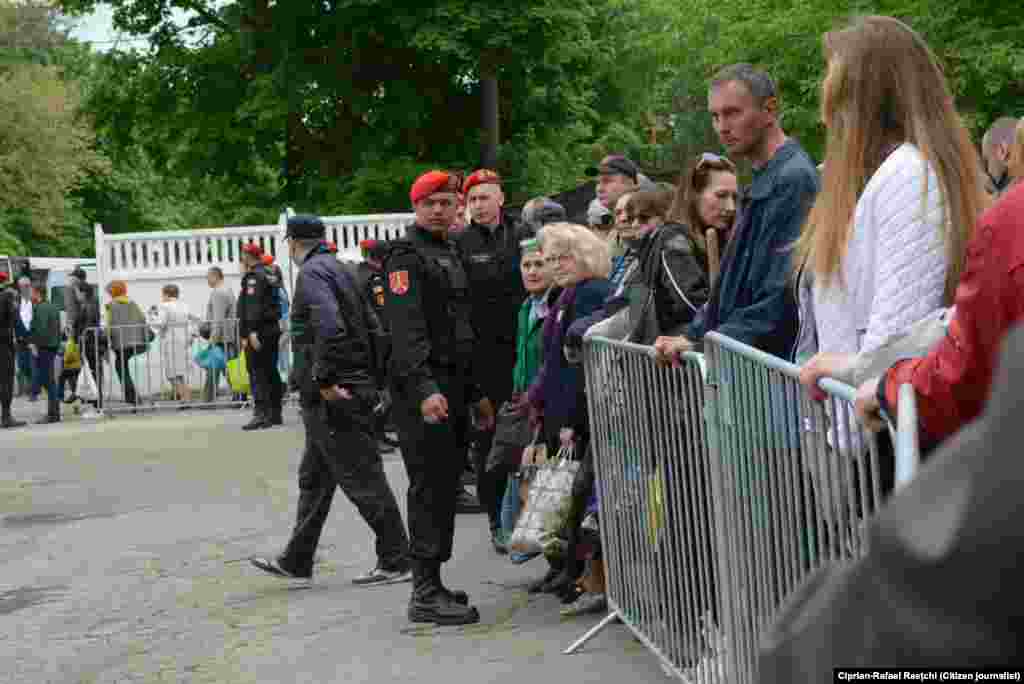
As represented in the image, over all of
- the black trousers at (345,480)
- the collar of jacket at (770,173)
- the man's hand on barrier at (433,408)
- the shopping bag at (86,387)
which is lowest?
the shopping bag at (86,387)

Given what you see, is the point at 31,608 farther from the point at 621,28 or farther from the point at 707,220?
the point at 621,28

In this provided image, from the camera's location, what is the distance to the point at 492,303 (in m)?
9.99

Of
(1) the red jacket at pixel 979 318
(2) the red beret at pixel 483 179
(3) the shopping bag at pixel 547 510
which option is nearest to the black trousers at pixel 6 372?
(2) the red beret at pixel 483 179

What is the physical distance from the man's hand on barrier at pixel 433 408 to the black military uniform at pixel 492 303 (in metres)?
2.49

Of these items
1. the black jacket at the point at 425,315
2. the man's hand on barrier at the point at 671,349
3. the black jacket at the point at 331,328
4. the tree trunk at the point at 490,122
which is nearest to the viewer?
the man's hand on barrier at the point at 671,349

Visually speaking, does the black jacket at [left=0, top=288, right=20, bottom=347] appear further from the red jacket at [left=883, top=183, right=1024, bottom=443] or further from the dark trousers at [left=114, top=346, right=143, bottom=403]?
the red jacket at [left=883, top=183, right=1024, bottom=443]

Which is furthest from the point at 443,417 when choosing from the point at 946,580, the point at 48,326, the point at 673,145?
the point at 673,145

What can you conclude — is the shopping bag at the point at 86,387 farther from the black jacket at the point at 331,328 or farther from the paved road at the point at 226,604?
the black jacket at the point at 331,328

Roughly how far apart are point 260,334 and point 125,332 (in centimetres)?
587

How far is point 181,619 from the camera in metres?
8.30

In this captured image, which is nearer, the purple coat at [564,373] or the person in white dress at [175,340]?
the purple coat at [564,373]

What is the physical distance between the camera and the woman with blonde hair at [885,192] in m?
4.00

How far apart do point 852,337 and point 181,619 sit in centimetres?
488

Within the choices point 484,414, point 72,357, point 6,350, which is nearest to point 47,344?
point 72,357
